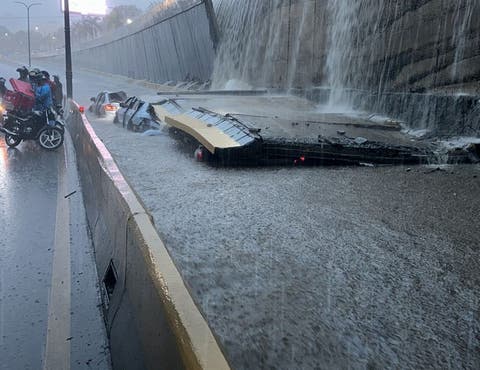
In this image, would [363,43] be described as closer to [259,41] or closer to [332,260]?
[259,41]

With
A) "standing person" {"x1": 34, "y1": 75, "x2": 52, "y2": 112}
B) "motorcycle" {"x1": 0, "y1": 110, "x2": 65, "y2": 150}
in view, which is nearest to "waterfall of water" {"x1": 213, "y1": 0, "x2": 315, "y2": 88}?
"standing person" {"x1": 34, "y1": 75, "x2": 52, "y2": 112}

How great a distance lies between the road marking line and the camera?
3461 millimetres

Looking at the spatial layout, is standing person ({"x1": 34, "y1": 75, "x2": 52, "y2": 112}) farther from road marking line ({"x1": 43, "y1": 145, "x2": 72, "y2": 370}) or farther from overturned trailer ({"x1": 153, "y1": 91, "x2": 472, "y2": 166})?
road marking line ({"x1": 43, "y1": 145, "x2": 72, "y2": 370})

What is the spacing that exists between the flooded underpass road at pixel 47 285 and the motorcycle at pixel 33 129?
4.11 meters

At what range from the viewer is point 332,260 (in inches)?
171

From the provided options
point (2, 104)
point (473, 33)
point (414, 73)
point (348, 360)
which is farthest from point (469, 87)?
point (2, 104)

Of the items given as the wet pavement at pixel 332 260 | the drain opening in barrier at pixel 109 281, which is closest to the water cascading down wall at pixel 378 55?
the wet pavement at pixel 332 260

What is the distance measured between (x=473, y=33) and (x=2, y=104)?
10.7 metres

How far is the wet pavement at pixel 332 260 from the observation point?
3021 mm

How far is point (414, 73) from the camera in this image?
11211 mm

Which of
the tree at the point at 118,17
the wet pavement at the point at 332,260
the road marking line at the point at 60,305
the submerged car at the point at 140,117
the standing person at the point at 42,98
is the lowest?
the road marking line at the point at 60,305

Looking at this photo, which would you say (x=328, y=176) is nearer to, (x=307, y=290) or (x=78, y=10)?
(x=307, y=290)

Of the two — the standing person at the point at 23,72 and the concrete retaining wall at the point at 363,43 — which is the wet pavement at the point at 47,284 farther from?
the standing person at the point at 23,72

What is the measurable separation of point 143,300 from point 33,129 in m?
10.6
